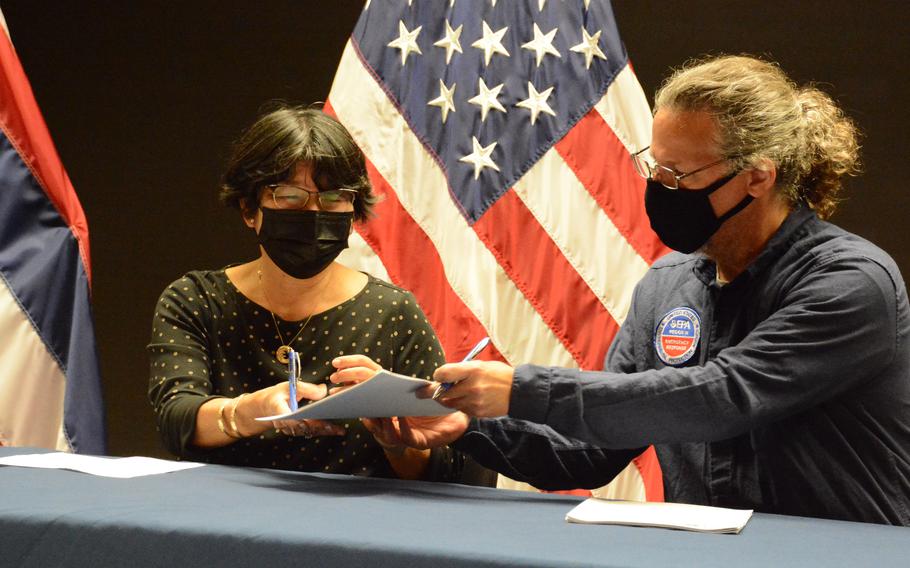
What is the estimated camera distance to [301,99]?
11.7 ft

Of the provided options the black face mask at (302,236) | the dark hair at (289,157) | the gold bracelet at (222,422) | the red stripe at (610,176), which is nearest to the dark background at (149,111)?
the red stripe at (610,176)

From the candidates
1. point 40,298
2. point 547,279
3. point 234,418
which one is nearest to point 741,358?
point 234,418

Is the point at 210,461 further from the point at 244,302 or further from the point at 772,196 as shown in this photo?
the point at 772,196

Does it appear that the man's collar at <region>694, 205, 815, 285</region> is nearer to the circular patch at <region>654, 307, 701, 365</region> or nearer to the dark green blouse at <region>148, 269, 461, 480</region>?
the circular patch at <region>654, 307, 701, 365</region>

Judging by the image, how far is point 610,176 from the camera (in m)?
2.94

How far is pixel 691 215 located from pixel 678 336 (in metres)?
0.23

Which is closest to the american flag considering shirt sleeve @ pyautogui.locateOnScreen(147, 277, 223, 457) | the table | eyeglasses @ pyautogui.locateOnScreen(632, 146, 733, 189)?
shirt sleeve @ pyautogui.locateOnScreen(147, 277, 223, 457)

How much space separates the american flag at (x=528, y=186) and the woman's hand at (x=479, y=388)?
1385 millimetres

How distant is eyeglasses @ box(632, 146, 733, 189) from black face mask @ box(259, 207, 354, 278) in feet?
2.07

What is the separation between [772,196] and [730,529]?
723 millimetres

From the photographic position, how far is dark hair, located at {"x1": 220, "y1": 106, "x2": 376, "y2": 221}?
2092mm

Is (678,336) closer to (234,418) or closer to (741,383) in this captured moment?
(741,383)

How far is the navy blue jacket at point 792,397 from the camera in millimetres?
1520

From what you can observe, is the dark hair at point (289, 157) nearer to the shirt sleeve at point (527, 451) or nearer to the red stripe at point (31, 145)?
the shirt sleeve at point (527, 451)
